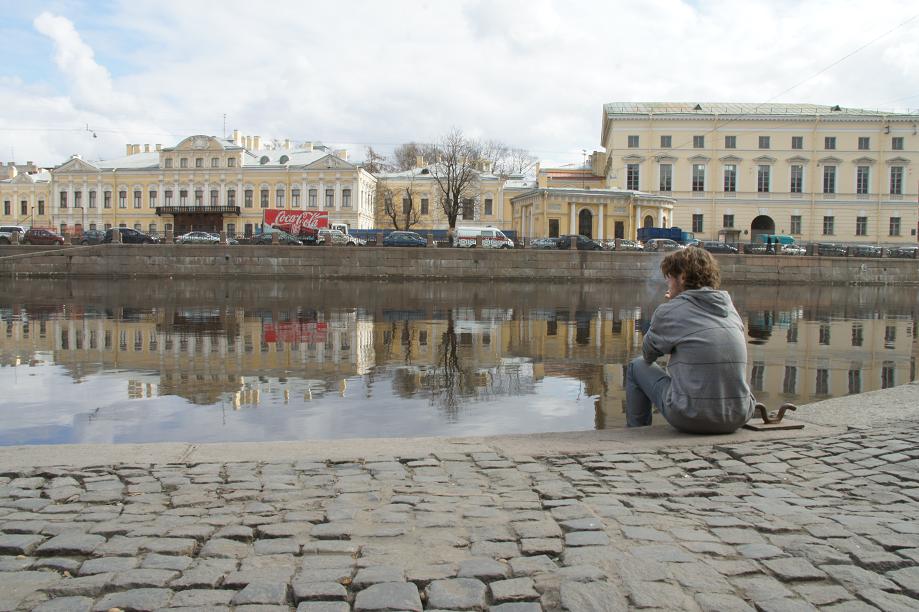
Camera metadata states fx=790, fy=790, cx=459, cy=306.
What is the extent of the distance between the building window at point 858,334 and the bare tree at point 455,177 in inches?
2259

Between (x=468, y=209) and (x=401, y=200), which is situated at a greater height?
(x=401, y=200)

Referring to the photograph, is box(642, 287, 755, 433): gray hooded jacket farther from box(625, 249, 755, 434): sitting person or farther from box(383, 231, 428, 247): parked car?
box(383, 231, 428, 247): parked car

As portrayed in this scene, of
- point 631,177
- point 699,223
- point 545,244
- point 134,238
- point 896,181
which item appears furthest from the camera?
point 699,223

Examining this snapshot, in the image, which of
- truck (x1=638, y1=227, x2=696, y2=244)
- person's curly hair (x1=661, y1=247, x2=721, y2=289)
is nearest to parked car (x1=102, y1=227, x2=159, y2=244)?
→ truck (x1=638, y1=227, x2=696, y2=244)

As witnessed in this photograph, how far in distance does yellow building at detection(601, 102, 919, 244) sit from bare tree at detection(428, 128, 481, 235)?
560 inches

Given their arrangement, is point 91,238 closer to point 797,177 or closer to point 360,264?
point 360,264

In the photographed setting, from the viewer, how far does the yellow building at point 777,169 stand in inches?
2933

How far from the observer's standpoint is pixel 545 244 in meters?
55.3

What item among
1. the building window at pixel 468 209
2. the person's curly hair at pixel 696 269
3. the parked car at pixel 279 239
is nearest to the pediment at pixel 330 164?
the building window at pixel 468 209

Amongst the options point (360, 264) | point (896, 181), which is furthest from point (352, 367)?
point (896, 181)

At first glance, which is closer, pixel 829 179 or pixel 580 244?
pixel 580 244

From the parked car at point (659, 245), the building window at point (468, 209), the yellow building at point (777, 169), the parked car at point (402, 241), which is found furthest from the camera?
the building window at point (468, 209)

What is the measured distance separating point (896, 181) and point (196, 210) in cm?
6809

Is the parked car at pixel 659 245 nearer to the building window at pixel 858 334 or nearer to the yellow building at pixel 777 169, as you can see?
the yellow building at pixel 777 169
